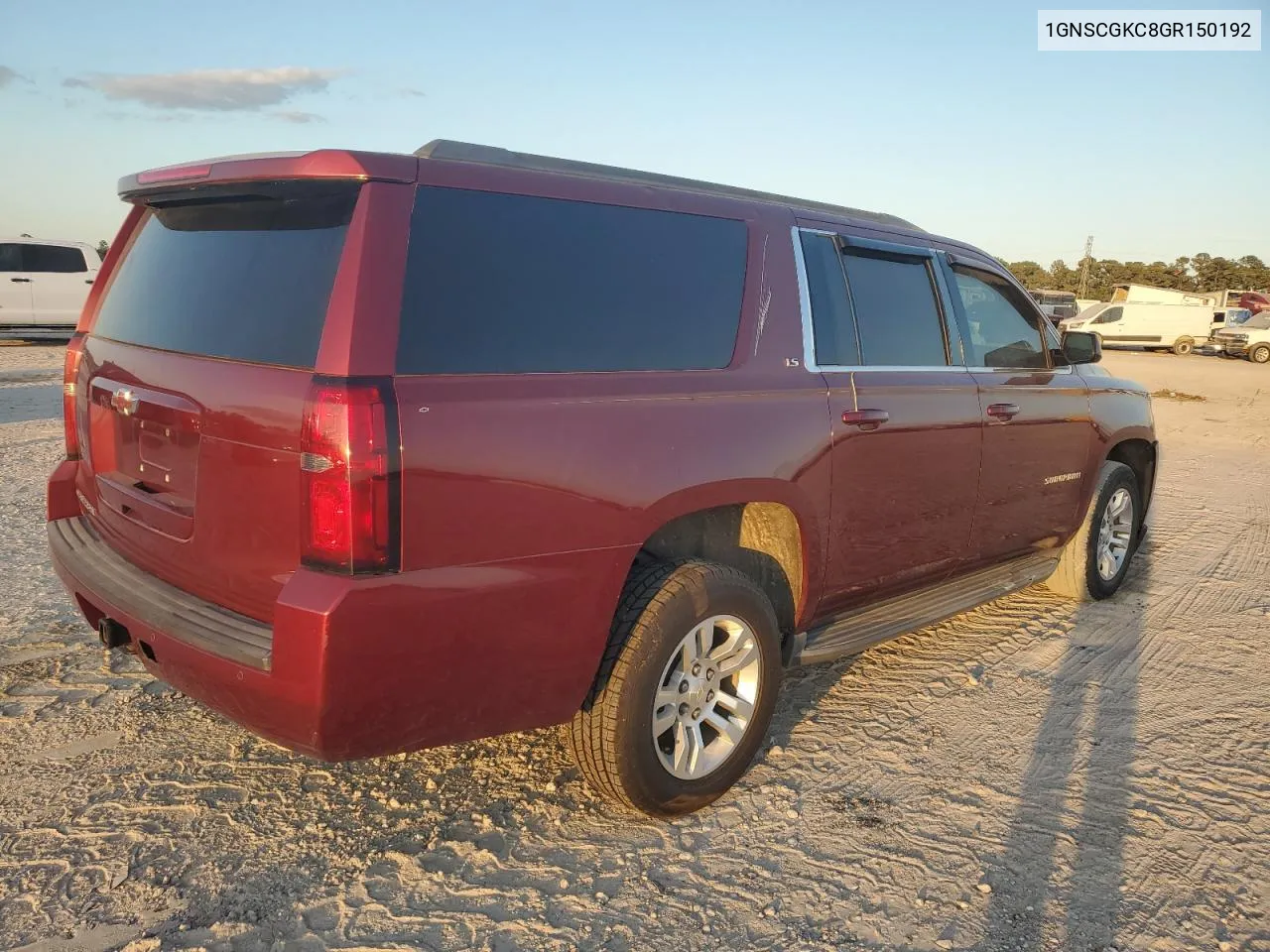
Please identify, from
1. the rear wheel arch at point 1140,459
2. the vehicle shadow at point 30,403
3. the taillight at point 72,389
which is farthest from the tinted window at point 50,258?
the rear wheel arch at point 1140,459

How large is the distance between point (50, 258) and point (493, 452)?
19862mm

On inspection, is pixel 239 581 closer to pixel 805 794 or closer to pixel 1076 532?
pixel 805 794

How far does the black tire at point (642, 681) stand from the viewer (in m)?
2.90

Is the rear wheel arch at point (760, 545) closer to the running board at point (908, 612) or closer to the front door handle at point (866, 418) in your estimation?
the running board at point (908, 612)

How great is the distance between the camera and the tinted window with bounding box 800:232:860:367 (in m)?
3.59

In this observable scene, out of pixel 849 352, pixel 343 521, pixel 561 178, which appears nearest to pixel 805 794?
pixel 849 352

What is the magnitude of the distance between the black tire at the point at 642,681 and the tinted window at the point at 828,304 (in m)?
0.98

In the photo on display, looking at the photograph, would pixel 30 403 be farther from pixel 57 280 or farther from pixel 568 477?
pixel 568 477

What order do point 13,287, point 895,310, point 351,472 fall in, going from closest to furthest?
point 351,472
point 895,310
point 13,287

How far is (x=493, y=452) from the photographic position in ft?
8.21

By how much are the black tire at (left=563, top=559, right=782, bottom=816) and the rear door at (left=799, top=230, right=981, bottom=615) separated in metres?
0.73

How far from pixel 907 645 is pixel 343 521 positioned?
3284 mm

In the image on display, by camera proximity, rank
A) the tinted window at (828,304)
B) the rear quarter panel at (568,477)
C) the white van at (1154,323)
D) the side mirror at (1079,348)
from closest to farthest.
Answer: the rear quarter panel at (568,477)
the tinted window at (828,304)
the side mirror at (1079,348)
the white van at (1154,323)

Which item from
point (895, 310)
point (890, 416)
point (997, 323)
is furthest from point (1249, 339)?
point (890, 416)
